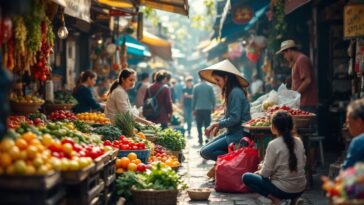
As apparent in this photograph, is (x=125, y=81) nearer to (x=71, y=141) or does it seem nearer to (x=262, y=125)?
(x=262, y=125)

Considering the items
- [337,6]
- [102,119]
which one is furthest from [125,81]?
[337,6]

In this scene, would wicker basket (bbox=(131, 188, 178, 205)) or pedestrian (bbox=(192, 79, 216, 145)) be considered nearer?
wicker basket (bbox=(131, 188, 178, 205))

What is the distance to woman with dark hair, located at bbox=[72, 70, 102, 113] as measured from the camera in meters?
14.7

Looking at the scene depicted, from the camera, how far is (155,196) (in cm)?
862

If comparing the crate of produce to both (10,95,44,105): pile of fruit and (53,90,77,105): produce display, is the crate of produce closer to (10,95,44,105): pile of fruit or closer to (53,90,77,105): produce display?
(10,95,44,105): pile of fruit

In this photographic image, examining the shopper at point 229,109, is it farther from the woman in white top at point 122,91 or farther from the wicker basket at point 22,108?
the wicker basket at point 22,108

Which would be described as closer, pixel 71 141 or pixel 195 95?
pixel 71 141

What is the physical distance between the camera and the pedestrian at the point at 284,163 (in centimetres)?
824

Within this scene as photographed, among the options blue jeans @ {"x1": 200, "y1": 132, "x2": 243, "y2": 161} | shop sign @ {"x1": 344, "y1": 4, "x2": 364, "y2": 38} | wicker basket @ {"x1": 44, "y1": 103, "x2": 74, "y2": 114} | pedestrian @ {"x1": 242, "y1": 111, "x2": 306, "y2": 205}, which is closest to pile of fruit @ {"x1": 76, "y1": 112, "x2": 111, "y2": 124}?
wicker basket @ {"x1": 44, "y1": 103, "x2": 74, "y2": 114}

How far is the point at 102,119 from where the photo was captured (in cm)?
1269

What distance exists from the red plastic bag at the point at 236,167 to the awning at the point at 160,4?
586 cm

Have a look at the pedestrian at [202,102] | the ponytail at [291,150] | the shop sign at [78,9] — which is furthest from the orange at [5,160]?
the pedestrian at [202,102]

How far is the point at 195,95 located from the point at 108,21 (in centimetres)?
350

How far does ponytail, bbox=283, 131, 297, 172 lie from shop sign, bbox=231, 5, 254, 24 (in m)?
11.3
